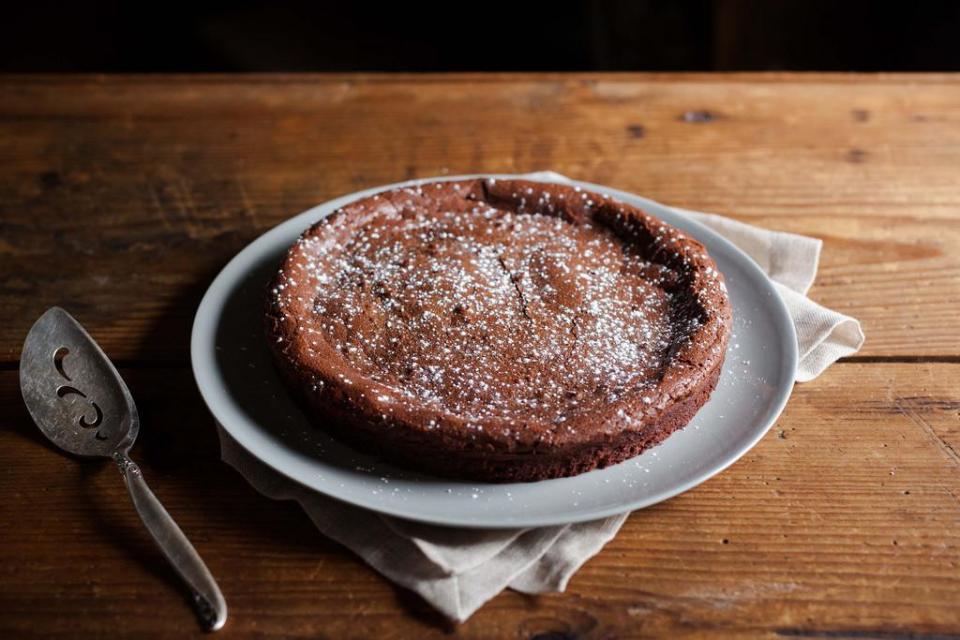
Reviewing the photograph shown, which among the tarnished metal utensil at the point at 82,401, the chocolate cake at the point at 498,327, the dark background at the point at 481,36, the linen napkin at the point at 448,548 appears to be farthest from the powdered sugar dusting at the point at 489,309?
the dark background at the point at 481,36

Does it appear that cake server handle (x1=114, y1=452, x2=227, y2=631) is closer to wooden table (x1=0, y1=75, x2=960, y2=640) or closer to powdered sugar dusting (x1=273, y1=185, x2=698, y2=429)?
wooden table (x1=0, y1=75, x2=960, y2=640)

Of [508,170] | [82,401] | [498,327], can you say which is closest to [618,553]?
[498,327]

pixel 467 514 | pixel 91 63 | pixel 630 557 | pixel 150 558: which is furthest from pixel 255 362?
pixel 91 63

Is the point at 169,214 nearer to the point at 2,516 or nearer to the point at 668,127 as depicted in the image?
the point at 2,516

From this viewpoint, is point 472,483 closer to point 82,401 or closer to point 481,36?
point 82,401

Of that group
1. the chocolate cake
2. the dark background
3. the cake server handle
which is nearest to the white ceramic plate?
the chocolate cake

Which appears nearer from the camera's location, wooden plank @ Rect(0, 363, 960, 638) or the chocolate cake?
wooden plank @ Rect(0, 363, 960, 638)
